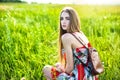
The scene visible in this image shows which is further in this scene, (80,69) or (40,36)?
(40,36)

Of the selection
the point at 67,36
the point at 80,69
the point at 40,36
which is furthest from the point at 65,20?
the point at 40,36

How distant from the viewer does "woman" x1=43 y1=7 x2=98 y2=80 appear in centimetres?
372

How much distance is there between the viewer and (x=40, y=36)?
4.60 m

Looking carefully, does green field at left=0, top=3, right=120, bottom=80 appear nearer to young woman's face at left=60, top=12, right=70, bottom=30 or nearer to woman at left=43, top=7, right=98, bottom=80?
woman at left=43, top=7, right=98, bottom=80

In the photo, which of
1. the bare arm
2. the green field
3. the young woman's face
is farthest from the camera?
the green field

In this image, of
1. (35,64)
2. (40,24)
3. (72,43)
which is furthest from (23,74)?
(72,43)

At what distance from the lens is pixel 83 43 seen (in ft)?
12.3

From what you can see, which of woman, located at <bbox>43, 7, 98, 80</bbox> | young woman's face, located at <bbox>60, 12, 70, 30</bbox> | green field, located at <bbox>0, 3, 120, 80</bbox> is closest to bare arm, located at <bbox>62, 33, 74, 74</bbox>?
woman, located at <bbox>43, 7, 98, 80</bbox>

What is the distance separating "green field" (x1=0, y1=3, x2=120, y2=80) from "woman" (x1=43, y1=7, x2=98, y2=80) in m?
0.55

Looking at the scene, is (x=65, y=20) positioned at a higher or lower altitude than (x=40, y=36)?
higher

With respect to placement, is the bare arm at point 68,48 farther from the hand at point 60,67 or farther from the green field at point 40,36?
the green field at point 40,36

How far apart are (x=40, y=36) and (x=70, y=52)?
0.95 meters

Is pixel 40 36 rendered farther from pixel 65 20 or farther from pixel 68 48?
pixel 68 48

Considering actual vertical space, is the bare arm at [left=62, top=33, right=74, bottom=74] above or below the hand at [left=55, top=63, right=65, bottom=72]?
above
